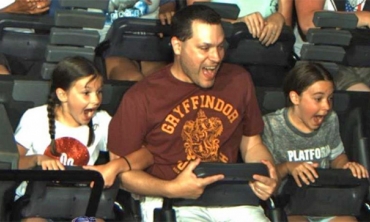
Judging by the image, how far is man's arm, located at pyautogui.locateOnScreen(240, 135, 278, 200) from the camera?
12.1ft

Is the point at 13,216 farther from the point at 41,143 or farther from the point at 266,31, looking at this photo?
the point at 266,31

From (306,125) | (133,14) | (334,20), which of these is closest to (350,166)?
(306,125)

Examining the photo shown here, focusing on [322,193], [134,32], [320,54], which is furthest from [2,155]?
[320,54]

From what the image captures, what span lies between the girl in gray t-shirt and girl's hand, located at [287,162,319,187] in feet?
0.68

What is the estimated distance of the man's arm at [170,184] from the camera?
3.61m

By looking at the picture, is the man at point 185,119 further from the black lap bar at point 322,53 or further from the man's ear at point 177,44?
the black lap bar at point 322,53

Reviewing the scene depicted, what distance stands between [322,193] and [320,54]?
2.44 ft

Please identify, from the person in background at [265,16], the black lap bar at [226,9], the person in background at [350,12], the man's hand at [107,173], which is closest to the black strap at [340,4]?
the person in background at [350,12]

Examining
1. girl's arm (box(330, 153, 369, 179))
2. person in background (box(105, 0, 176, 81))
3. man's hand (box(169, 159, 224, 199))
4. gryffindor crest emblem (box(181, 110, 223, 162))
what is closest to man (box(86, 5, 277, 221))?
gryffindor crest emblem (box(181, 110, 223, 162))

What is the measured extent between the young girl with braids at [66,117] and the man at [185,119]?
5.3 inches

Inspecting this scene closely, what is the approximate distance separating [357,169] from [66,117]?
117 cm

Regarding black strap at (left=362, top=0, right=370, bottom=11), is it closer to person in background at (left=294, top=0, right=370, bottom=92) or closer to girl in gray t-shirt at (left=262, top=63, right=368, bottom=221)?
person in background at (left=294, top=0, right=370, bottom=92)

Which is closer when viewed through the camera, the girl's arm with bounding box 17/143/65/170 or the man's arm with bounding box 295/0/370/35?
the girl's arm with bounding box 17/143/65/170

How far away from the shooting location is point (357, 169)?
3943mm
